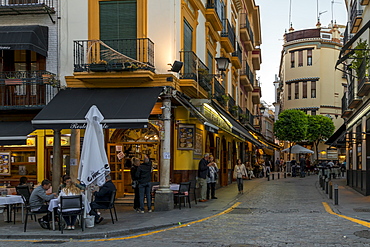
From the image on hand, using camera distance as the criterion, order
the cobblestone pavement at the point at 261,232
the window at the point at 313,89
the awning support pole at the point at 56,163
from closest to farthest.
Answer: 1. the cobblestone pavement at the point at 261,232
2. the awning support pole at the point at 56,163
3. the window at the point at 313,89

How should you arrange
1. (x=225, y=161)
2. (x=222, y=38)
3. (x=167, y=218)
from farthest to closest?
(x=225, y=161) → (x=222, y=38) → (x=167, y=218)

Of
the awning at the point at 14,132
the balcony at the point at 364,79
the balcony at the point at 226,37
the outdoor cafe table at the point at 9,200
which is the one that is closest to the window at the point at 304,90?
the balcony at the point at 226,37

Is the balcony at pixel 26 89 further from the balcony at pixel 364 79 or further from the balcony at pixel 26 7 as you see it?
the balcony at pixel 364 79

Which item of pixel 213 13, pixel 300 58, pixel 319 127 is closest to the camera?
pixel 213 13

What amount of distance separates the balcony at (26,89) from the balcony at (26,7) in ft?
6.84

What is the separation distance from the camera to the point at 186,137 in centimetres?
1847

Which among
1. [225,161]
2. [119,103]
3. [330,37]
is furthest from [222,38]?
[330,37]

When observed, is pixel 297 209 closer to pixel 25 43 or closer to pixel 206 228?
pixel 206 228

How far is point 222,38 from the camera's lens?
90.0 feet

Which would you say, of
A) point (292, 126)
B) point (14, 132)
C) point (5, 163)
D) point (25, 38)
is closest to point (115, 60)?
point (25, 38)

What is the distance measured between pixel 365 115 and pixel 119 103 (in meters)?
11.3

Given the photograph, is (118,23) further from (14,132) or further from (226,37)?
(226,37)

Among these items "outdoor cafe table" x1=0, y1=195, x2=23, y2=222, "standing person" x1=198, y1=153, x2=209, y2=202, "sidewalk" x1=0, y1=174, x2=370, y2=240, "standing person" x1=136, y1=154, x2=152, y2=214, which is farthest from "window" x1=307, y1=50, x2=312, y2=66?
"outdoor cafe table" x1=0, y1=195, x2=23, y2=222

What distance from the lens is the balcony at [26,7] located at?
17.5 m
